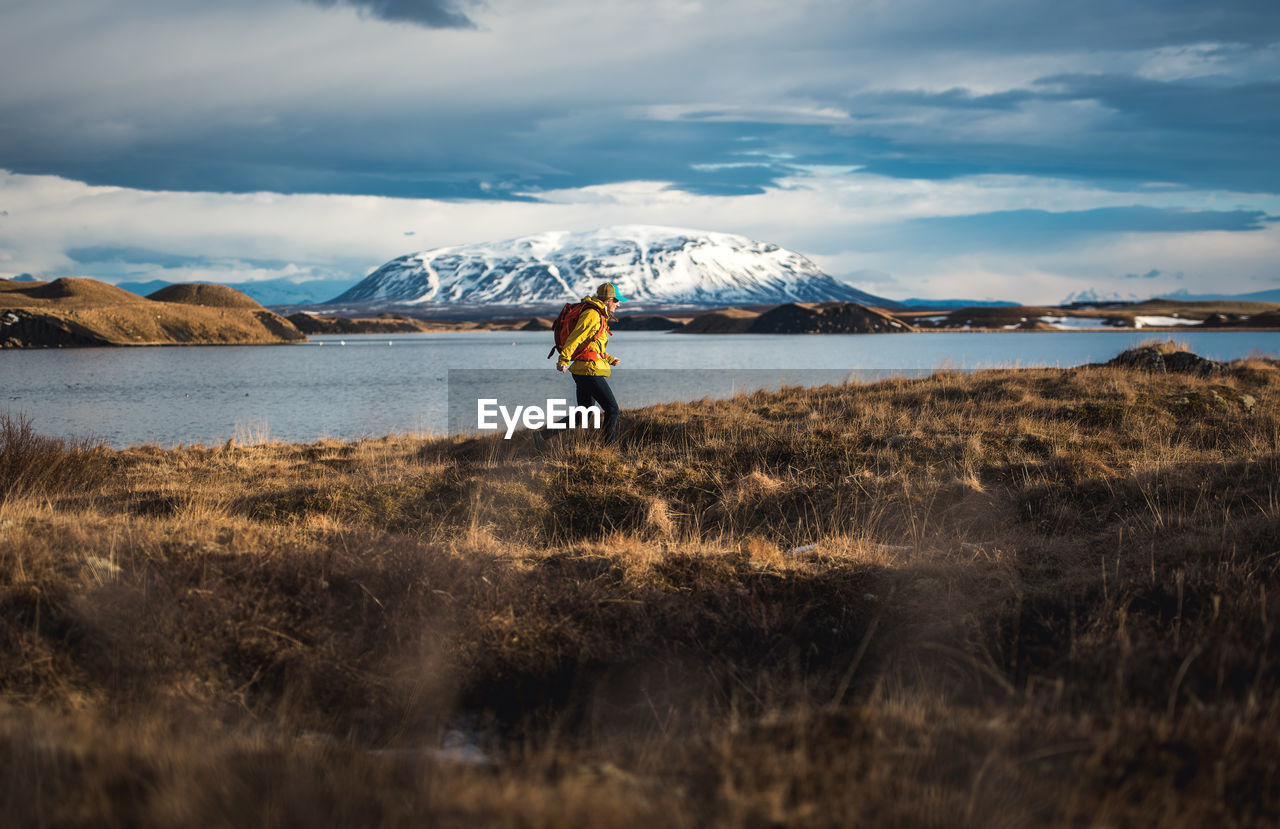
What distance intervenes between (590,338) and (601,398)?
99 cm

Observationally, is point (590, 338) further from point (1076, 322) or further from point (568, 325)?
point (1076, 322)

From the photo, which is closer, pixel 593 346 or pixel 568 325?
pixel 593 346

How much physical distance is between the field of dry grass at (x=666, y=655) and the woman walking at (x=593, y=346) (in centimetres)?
200

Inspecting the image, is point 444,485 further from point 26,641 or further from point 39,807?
point 39,807

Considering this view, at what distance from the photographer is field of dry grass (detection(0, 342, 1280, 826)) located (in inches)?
124

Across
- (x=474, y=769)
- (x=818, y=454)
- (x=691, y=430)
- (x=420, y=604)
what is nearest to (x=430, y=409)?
(x=691, y=430)

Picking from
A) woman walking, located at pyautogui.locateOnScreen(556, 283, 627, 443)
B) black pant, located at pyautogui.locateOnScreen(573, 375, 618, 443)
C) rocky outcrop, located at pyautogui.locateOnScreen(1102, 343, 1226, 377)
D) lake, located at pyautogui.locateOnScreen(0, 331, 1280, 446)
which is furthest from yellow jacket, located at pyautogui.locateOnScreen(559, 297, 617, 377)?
rocky outcrop, located at pyautogui.locateOnScreen(1102, 343, 1226, 377)

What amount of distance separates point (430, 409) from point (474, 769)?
1101 inches

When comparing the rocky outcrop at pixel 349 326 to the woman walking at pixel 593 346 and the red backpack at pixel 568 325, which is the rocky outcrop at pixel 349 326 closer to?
the red backpack at pixel 568 325

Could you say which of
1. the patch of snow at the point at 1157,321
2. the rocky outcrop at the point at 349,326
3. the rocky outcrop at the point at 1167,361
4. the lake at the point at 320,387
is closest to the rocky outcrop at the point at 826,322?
the patch of snow at the point at 1157,321

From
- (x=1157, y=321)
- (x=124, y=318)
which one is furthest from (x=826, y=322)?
(x=124, y=318)

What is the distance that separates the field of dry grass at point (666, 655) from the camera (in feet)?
10.4

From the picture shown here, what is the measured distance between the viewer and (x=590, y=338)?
1122cm

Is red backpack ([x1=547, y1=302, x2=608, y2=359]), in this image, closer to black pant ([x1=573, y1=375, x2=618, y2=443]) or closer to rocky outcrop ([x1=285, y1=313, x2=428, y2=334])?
black pant ([x1=573, y1=375, x2=618, y2=443])
